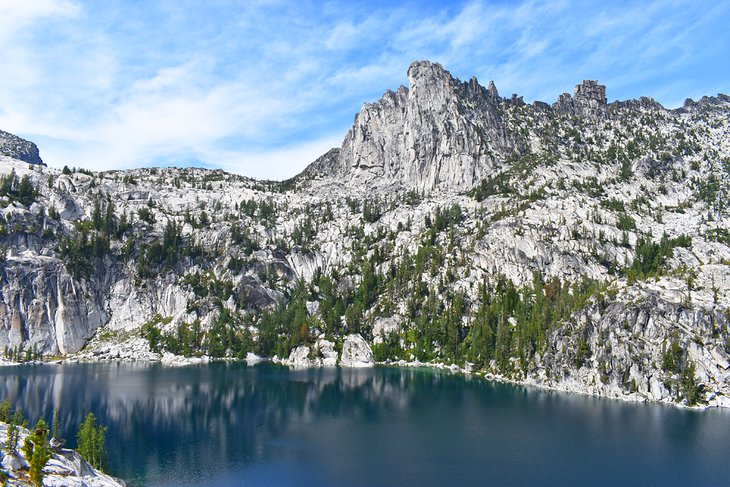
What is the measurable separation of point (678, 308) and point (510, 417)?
175 feet

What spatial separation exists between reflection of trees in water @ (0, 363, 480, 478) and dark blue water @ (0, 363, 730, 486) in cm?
38

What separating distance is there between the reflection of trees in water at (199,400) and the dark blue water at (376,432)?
0.38 meters

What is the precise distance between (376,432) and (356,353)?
84843mm

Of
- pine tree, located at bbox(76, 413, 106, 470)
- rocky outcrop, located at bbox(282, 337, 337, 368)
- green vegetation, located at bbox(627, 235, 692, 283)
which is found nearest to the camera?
pine tree, located at bbox(76, 413, 106, 470)

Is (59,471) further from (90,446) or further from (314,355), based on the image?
(314,355)

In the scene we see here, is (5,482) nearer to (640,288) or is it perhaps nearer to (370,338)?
(640,288)

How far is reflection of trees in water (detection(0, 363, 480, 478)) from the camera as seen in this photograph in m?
72.2

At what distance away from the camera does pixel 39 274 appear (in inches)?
7131

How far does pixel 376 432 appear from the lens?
271 feet

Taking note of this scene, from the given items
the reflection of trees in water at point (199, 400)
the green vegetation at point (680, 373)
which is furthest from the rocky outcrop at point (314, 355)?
the green vegetation at point (680, 373)

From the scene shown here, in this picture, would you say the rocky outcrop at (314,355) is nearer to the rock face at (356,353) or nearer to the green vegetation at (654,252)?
the rock face at (356,353)

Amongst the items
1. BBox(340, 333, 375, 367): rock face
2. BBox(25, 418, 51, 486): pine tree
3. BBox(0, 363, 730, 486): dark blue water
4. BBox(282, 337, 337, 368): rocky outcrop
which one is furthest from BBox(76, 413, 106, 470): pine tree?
BBox(340, 333, 375, 367): rock face

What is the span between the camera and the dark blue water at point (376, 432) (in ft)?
204

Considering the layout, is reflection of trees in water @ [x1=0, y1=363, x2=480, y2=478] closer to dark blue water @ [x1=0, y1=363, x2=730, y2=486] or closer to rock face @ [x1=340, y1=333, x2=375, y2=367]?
dark blue water @ [x1=0, y1=363, x2=730, y2=486]
